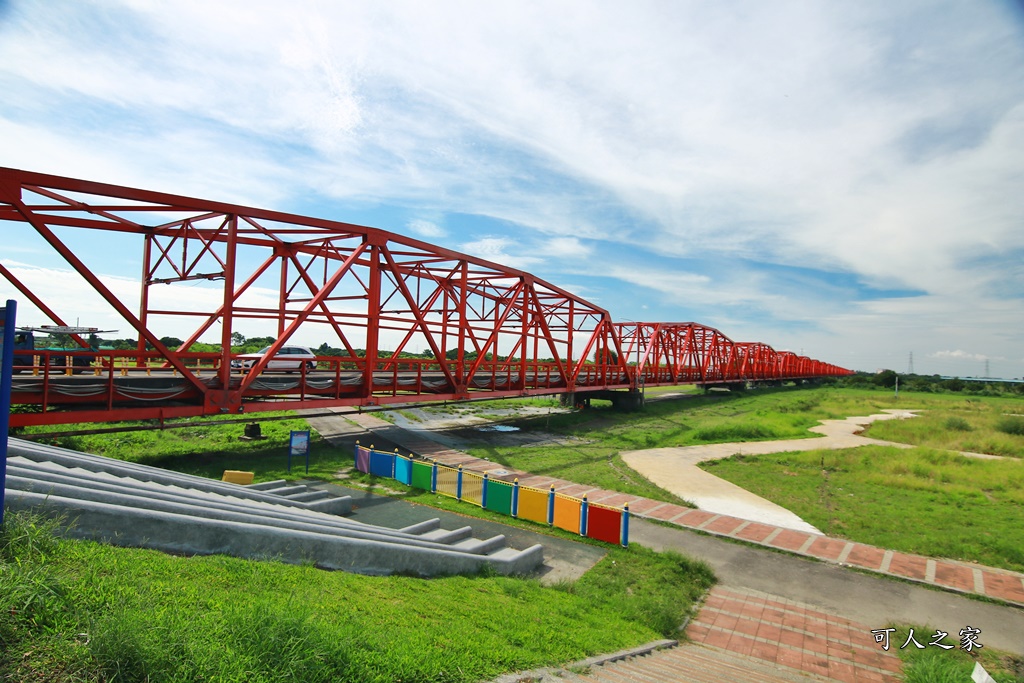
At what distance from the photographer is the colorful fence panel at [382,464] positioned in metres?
15.2

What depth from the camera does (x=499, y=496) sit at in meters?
12.7

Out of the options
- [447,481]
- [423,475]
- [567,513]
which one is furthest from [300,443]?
[567,513]

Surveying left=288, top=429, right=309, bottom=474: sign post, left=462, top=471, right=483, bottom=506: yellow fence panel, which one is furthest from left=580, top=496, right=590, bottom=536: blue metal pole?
left=288, top=429, right=309, bottom=474: sign post

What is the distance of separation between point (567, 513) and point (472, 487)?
111 inches

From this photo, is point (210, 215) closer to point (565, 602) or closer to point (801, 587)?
point (565, 602)

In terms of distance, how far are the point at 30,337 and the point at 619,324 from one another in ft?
139

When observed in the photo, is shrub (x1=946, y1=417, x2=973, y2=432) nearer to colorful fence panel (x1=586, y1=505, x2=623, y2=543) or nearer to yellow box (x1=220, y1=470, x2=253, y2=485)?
colorful fence panel (x1=586, y1=505, x2=623, y2=543)

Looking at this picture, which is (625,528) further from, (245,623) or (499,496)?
(245,623)

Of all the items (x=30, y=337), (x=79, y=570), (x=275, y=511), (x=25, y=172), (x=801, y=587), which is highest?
(x=25, y=172)

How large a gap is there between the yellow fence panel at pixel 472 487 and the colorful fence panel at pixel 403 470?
1.89 metres

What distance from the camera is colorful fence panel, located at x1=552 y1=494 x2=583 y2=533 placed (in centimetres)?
1177

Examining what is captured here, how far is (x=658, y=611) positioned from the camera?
322 inches

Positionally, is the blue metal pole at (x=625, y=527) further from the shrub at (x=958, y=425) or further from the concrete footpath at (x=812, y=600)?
the shrub at (x=958, y=425)

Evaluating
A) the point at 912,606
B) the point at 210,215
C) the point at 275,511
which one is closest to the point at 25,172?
the point at 210,215
